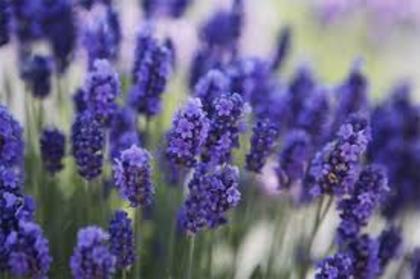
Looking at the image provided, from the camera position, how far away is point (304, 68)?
3.97m

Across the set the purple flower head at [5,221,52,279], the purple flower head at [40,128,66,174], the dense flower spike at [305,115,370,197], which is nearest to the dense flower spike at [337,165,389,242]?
the dense flower spike at [305,115,370,197]

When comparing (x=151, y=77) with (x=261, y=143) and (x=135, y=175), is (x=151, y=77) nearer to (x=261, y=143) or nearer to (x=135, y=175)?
(x=261, y=143)

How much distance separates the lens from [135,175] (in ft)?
7.90

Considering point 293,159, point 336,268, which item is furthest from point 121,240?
point 293,159

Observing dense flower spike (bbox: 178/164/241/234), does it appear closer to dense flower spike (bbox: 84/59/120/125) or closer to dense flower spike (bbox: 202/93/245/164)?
dense flower spike (bbox: 202/93/245/164)

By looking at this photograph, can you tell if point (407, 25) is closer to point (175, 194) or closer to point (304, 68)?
point (304, 68)

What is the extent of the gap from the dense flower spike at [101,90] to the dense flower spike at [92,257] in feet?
2.52

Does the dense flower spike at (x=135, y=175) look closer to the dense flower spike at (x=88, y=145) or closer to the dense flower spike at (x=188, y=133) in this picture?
the dense flower spike at (x=188, y=133)

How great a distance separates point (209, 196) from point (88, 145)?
1.48 ft

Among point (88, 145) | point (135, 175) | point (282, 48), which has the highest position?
point (282, 48)

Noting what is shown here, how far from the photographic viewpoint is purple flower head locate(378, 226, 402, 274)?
3105 mm

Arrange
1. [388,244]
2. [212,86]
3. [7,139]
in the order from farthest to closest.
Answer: [388,244] < [212,86] < [7,139]

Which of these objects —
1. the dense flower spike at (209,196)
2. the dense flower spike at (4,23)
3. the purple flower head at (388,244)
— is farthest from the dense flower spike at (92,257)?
the purple flower head at (388,244)

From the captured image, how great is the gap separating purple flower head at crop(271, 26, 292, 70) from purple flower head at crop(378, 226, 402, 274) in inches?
47.8
